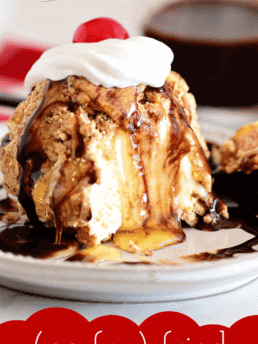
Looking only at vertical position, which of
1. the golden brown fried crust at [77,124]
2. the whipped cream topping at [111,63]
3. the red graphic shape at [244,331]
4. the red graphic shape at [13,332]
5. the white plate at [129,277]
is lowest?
the red graphic shape at [244,331]

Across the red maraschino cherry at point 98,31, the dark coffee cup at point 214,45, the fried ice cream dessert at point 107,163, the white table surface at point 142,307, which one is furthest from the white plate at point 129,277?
the dark coffee cup at point 214,45

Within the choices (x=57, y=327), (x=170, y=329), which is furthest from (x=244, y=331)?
(x=57, y=327)

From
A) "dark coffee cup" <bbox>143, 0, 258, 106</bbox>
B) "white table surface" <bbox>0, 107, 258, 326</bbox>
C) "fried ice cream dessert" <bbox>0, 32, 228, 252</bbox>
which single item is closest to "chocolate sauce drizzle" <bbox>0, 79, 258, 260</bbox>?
"fried ice cream dessert" <bbox>0, 32, 228, 252</bbox>

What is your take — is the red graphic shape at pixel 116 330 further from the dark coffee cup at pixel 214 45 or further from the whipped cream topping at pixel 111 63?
the dark coffee cup at pixel 214 45

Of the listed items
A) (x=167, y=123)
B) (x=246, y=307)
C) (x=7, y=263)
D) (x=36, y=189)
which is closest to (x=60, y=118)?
(x=36, y=189)

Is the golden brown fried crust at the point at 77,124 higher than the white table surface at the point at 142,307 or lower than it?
higher

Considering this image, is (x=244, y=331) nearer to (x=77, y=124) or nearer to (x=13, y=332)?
(x=13, y=332)

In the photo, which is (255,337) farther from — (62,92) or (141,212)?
(62,92)
